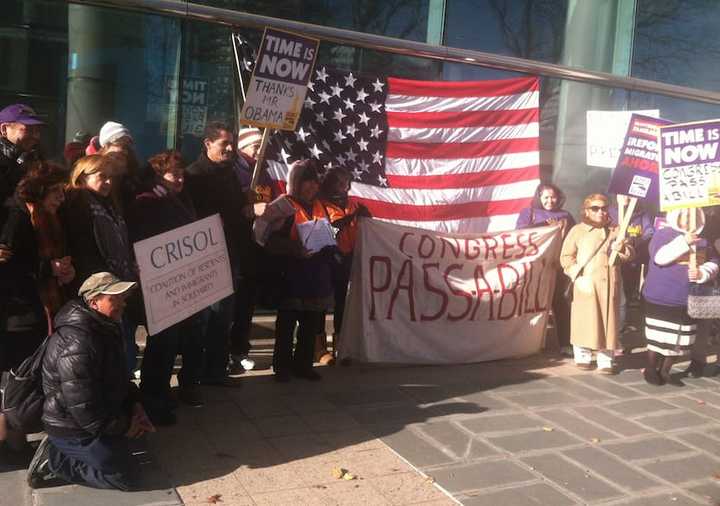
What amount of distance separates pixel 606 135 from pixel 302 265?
147 inches

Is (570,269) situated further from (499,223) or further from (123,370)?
(123,370)

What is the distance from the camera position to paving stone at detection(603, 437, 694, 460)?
5.08 m

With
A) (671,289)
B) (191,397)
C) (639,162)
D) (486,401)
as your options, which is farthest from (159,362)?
(639,162)

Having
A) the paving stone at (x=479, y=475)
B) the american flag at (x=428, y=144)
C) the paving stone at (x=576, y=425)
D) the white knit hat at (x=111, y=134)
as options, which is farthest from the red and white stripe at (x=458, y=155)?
the paving stone at (x=479, y=475)

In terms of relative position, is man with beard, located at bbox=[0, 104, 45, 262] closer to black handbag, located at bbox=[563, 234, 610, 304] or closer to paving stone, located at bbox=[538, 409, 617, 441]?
paving stone, located at bbox=[538, 409, 617, 441]

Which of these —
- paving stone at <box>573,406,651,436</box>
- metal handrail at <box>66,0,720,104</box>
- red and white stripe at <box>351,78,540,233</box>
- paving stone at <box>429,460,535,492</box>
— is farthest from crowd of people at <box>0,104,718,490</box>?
paving stone at <box>429,460,535,492</box>

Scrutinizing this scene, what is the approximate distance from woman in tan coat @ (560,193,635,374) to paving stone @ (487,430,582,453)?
71.6 inches

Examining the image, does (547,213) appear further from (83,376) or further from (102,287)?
(83,376)

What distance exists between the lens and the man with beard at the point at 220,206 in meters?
5.55

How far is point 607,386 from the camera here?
21.8 feet

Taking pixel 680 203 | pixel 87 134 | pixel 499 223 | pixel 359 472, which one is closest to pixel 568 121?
pixel 499 223

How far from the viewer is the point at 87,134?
692 centimetres

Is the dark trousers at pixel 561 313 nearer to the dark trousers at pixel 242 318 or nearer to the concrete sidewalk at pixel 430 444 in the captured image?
the concrete sidewalk at pixel 430 444

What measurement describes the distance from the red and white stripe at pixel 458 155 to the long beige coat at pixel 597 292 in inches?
35.2
